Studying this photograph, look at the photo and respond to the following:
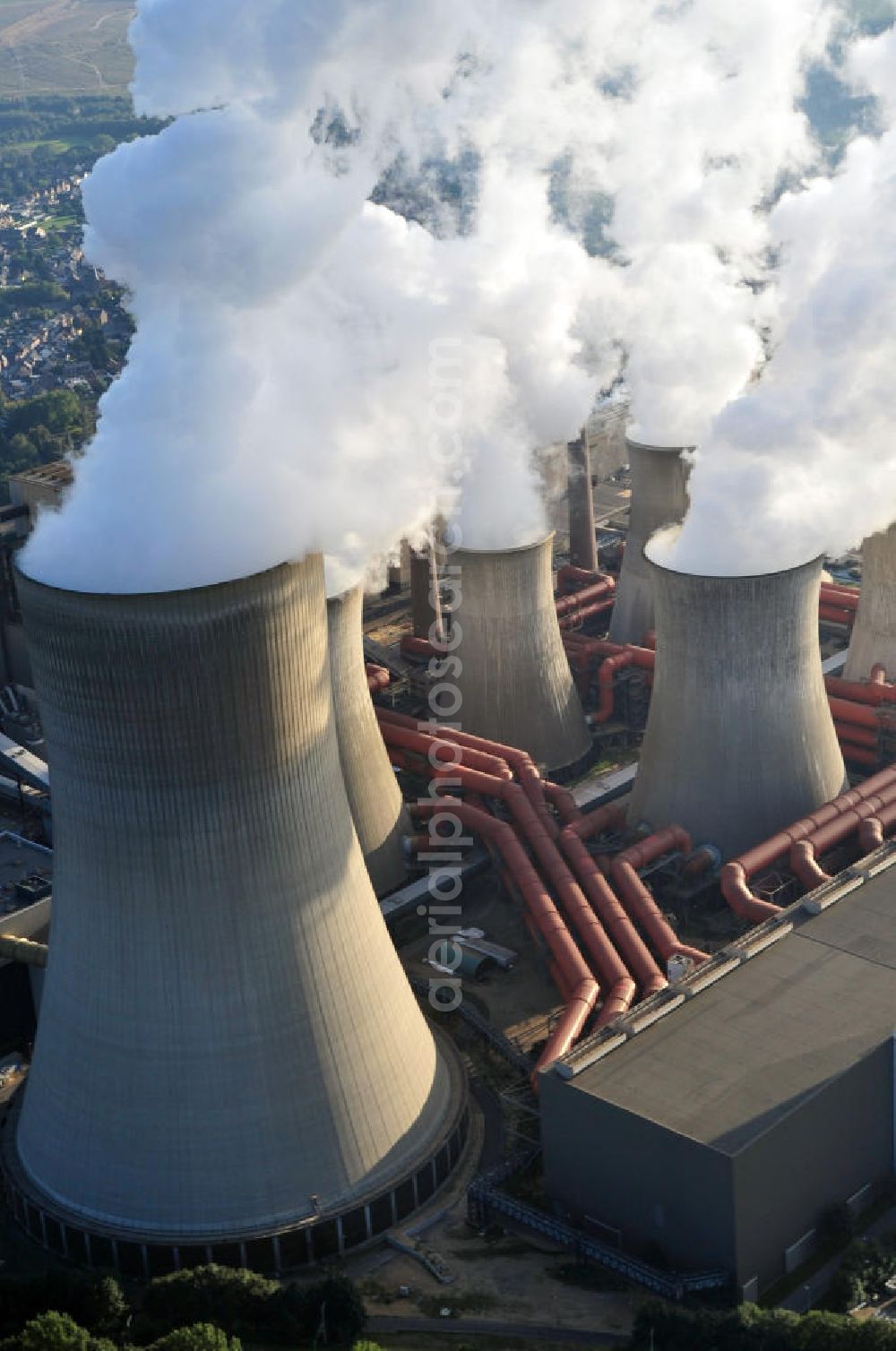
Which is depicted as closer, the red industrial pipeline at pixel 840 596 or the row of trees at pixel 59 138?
the red industrial pipeline at pixel 840 596

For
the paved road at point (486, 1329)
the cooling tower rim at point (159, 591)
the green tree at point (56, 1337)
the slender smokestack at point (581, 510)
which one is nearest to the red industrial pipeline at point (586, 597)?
the slender smokestack at point (581, 510)

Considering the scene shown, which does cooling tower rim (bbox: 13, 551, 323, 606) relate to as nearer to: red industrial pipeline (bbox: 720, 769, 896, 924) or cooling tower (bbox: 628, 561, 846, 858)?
cooling tower (bbox: 628, 561, 846, 858)

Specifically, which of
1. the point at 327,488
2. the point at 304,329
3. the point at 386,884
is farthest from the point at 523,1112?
the point at 304,329

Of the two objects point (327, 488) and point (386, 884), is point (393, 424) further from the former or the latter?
point (386, 884)

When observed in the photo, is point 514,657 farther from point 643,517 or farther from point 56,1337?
point 56,1337

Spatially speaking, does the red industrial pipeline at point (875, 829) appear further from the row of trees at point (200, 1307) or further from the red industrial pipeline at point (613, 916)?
the row of trees at point (200, 1307)
